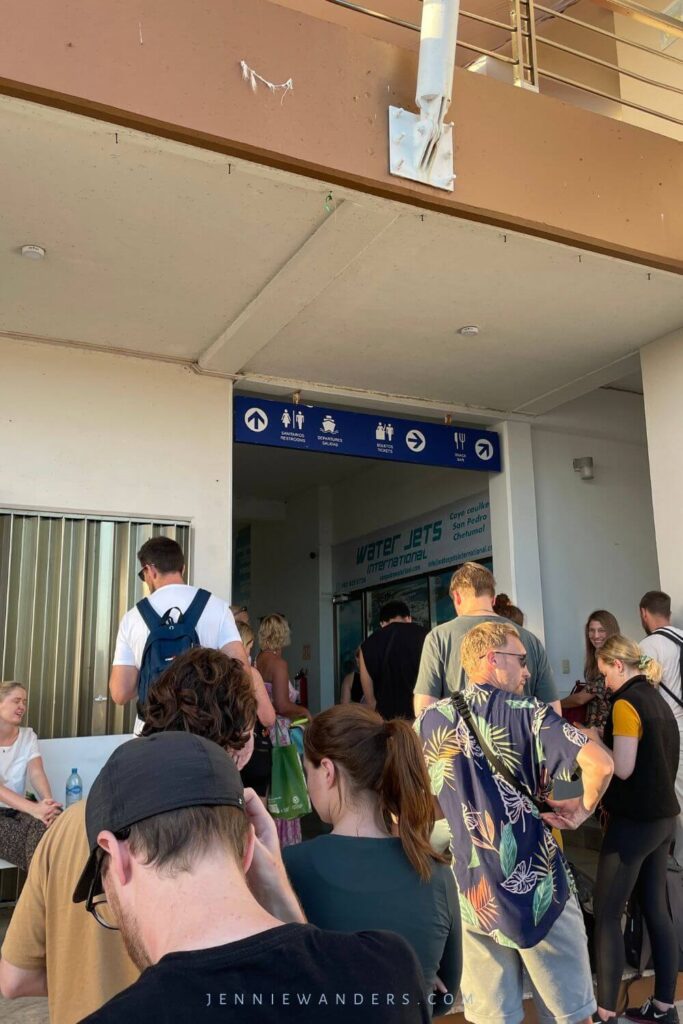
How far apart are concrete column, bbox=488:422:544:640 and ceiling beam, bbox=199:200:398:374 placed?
2547 millimetres

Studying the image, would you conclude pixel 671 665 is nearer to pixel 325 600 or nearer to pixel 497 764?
pixel 497 764

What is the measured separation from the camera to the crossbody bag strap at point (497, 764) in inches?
96.3

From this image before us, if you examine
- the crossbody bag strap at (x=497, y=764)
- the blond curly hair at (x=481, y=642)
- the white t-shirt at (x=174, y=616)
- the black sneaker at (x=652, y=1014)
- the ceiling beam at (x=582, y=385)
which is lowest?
the black sneaker at (x=652, y=1014)

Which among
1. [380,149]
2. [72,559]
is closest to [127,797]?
[380,149]

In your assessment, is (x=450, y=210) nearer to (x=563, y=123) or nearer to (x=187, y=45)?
(x=563, y=123)

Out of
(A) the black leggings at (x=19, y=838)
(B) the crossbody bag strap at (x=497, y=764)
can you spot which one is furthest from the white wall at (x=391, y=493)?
(B) the crossbody bag strap at (x=497, y=764)

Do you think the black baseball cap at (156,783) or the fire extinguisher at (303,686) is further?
the fire extinguisher at (303,686)

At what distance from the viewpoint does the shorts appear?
7.92 ft

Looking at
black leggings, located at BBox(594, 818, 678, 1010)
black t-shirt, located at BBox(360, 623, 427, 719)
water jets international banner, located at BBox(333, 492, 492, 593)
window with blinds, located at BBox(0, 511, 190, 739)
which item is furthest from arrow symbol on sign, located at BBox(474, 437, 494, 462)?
black leggings, located at BBox(594, 818, 678, 1010)

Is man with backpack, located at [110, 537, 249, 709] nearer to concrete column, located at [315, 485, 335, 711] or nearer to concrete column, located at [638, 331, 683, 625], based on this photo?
concrete column, located at [638, 331, 683, 625]

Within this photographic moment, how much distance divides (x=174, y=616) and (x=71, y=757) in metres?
2.11

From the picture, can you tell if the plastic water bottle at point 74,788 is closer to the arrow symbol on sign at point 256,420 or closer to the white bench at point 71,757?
the white bench at point 71,757

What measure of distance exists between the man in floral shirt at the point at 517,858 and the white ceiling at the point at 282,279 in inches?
97.3

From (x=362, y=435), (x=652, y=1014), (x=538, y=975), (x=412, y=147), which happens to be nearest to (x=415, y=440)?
(x=362, y=435)
